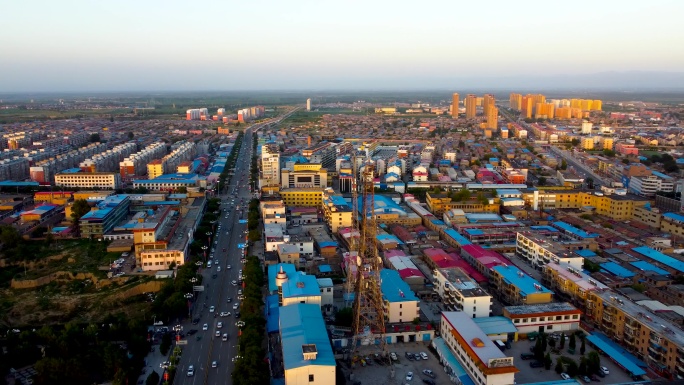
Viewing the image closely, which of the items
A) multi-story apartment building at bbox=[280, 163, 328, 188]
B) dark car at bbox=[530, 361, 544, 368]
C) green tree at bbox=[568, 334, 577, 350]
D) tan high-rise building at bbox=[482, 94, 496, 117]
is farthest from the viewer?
tan high-rise building at bbox=[482, 94, 496, 117]

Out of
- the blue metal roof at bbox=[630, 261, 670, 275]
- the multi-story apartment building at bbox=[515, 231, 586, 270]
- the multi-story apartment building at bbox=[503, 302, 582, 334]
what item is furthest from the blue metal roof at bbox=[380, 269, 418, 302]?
the blue metal roof at bbox=[630, 261, 670, 275]

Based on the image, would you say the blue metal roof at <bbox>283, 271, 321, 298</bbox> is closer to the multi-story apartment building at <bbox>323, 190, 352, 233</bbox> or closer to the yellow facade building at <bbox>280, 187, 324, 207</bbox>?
the multi-story apartment building at <bbox>323, 190, 352, 233</bbox>

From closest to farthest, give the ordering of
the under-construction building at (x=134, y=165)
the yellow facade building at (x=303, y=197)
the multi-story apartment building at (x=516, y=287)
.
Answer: the multi-story apartment building at (x=516, y=287) → the yellow facade building at (x=303, y=197) → the under-construction building at (x=134, y=165)

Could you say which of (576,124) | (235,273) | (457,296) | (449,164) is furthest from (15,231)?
(576,124)

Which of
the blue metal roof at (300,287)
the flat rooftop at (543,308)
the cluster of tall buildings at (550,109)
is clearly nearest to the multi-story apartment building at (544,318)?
the flat rooftop at (543,308)

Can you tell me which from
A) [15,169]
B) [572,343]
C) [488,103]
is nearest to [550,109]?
[488,103]

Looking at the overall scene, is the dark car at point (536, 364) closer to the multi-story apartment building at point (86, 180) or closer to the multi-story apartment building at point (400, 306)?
the multi-story apartment building at point (400, 306)

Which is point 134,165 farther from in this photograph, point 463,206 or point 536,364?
point 536,364
